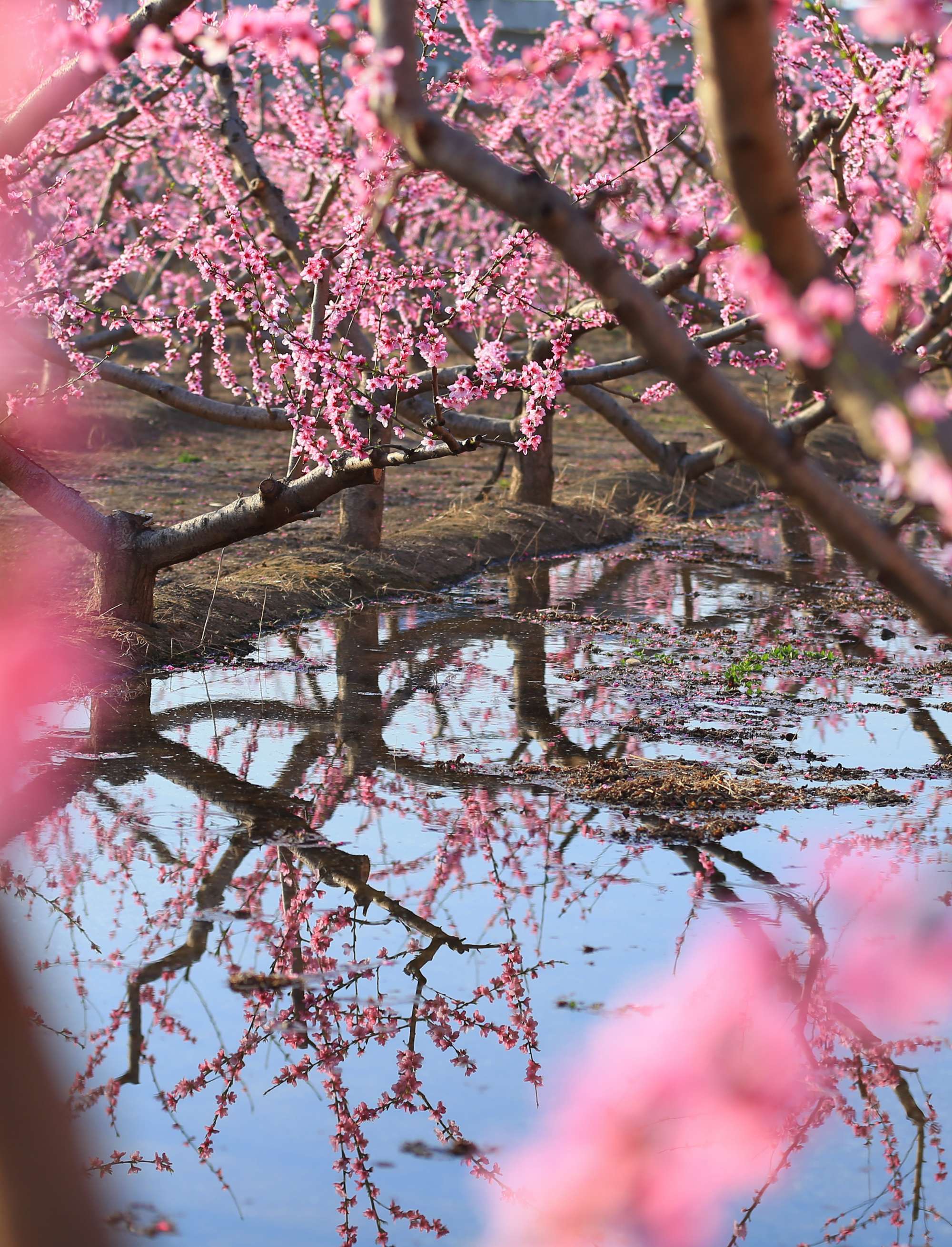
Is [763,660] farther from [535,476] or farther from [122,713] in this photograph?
[535,476]

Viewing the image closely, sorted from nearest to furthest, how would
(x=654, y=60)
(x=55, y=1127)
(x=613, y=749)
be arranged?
(x=55, y=1127)
(x=613, y=749)
(x=654, y=60)

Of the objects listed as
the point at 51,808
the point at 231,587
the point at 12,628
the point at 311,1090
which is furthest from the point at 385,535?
the point at 311,1090

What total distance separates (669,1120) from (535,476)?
11.9 metres

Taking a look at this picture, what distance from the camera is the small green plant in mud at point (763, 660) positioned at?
30.1 feet

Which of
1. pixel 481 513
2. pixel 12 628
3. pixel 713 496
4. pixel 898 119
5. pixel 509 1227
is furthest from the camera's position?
pixel 713 496

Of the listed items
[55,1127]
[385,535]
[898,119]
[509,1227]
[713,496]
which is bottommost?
[509,1227]

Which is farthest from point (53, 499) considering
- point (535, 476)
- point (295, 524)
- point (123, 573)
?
point (535, 476)

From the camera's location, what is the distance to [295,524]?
14.3 meters

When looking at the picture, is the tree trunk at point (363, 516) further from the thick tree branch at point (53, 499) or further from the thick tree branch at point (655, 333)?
the thick tree branch at point (655, 333)

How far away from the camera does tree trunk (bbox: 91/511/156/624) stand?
30.7 feet

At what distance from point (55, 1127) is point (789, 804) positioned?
12.6 feet

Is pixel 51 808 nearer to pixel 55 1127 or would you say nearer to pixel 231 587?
pixel 55 1127

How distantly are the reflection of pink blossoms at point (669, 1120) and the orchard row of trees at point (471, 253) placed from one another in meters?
1.82

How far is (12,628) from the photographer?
9.21 meters
